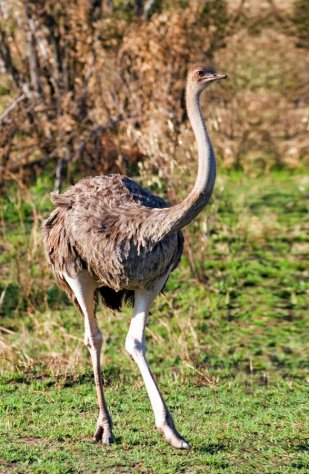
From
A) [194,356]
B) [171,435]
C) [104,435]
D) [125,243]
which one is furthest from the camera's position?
[194,356]

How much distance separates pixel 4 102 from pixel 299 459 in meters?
6.68

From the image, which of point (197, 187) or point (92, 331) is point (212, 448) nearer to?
point (92, 331)

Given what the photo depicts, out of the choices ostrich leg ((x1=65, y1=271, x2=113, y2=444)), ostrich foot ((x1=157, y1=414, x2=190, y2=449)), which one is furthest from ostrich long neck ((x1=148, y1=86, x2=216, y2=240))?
ostrich foot ((x1=157, y1=414, x2=190, y2=449))

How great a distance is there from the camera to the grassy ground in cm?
489

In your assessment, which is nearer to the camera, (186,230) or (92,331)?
(92,331)

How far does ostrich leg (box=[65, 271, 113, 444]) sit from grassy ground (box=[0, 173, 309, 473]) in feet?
0.30

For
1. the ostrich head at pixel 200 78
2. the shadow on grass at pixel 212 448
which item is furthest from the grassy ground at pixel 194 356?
the ostrich head at pixel 200 78

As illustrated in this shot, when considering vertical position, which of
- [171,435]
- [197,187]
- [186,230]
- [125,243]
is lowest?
[171,435]

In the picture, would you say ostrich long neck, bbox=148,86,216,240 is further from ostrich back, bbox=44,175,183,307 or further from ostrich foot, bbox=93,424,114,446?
ostrich foot, bbox=93,424,114,446

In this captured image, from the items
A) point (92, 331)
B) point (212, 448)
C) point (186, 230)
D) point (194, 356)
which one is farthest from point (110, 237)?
point (186, 230)

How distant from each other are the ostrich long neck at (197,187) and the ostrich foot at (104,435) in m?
0.97

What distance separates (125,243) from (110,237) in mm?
96

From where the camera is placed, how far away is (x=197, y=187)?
185 inches

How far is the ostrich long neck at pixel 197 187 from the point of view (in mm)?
4676
